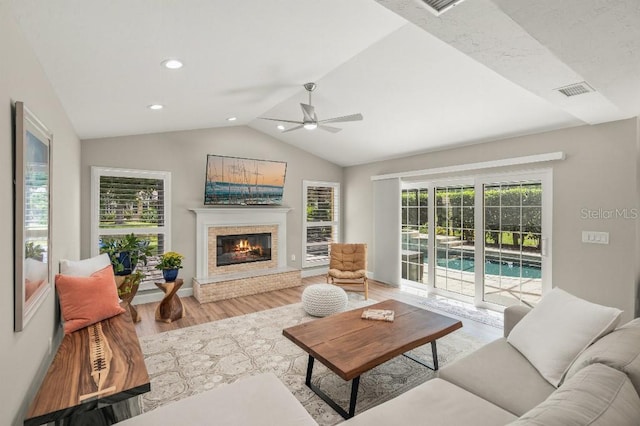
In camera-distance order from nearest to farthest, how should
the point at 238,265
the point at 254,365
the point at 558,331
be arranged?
the point at 558,331 < the point at 254,365 < the point at 238,265

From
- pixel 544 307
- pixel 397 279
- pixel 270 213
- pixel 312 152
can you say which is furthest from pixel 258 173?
pixel 544 307

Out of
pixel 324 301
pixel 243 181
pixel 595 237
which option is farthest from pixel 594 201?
pixel 243 181

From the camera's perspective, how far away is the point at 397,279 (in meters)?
5.77

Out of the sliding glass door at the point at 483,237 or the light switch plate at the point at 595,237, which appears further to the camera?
the sliding glass door at the point at 483,237

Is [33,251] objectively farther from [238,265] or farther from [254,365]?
[238,265]

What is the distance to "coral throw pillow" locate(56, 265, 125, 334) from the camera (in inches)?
98.0

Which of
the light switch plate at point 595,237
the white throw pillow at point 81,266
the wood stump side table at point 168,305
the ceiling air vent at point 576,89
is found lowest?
the wood stump side table at point 168,305

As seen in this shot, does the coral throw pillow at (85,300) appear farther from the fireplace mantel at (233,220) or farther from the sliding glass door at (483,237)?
the sliding glass door at (483,237)

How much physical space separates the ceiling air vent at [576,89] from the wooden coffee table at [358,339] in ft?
6.79

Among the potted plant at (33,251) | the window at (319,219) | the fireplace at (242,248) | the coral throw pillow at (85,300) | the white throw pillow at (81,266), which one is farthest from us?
the window at (319,219)

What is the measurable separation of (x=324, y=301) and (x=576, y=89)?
3.23 metres

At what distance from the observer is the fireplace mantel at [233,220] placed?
17.0 feet

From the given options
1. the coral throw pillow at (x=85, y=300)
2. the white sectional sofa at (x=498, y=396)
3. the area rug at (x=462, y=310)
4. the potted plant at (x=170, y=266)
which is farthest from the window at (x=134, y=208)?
the area rug at (x=462, y=310)

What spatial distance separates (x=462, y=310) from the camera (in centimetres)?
440
